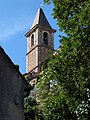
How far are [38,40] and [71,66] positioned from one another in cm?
5769

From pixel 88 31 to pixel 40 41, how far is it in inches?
2293

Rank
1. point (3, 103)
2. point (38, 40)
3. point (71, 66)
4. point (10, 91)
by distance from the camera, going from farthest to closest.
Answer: point (38, 40) → point (71, 66) → point (10, 91) → point (3, 103)

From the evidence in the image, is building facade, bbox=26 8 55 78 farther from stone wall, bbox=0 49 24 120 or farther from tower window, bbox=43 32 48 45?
stone wall, bbox=0 49 24 120

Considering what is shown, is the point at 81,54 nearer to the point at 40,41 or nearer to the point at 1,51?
the point at 1,51

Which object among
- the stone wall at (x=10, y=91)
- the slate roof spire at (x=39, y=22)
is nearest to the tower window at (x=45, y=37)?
the slate roof spire at (x=39, y=22)

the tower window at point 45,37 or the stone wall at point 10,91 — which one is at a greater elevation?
the tower window at point 45,37

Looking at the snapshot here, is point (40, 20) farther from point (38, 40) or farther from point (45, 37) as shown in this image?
point (38, 40)

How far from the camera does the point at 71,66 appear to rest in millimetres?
17391

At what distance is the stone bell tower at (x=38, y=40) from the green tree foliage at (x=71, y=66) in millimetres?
53118

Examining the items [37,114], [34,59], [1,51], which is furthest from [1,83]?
[34,59]

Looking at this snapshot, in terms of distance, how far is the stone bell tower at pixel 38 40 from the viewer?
72.8m

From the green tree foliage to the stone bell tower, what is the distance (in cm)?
5312

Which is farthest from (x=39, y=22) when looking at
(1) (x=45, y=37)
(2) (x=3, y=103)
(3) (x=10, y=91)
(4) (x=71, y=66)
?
(2) (x=3, y=103)

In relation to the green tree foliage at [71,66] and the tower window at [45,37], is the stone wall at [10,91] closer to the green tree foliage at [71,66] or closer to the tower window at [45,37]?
the green tree foliage at [71,66]
